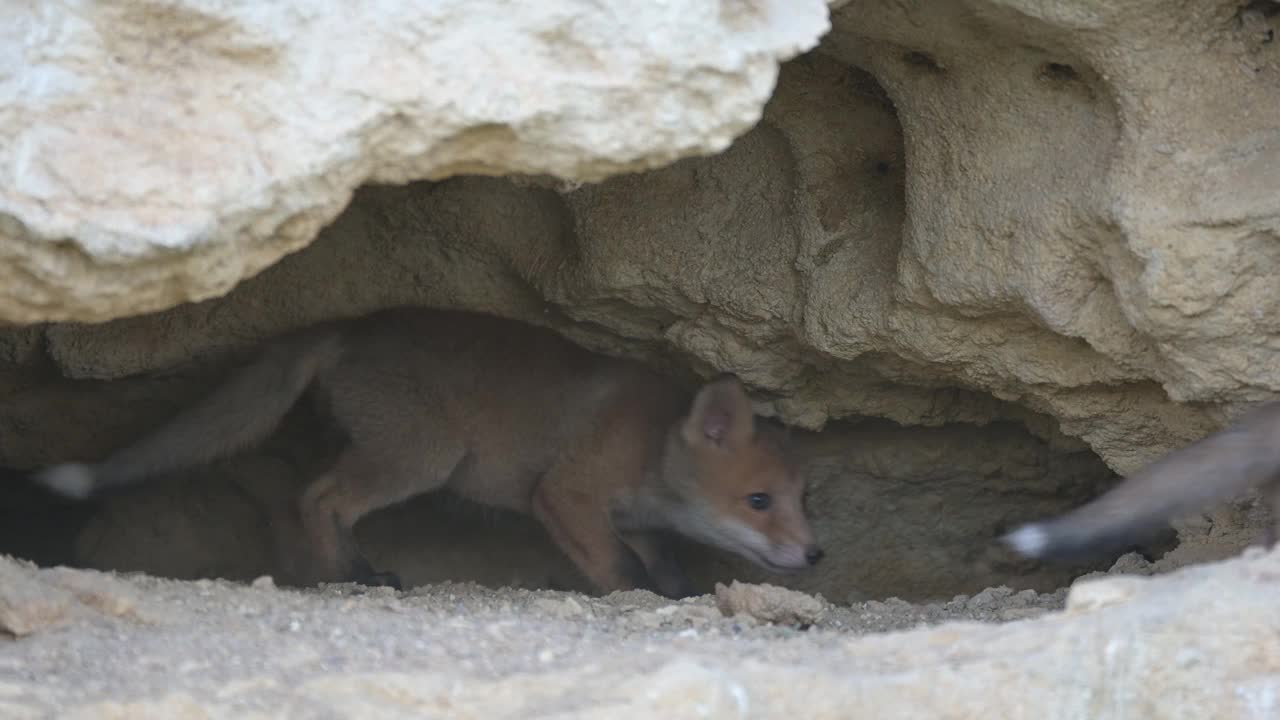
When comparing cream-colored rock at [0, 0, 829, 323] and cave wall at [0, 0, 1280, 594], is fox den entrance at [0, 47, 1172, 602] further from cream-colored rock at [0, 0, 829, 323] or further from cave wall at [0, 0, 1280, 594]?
cream-colored rock at [0, 0, 829, 323]

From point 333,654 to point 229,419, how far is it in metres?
2.44

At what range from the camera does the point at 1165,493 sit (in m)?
3.04

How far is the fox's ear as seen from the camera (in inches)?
196

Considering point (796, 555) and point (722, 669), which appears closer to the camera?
point (722, 669)

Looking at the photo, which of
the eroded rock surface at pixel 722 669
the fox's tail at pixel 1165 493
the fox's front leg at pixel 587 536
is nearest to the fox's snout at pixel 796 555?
the fox's front leg at pixel 587 536

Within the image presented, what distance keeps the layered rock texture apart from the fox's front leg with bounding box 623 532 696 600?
15.5 inches

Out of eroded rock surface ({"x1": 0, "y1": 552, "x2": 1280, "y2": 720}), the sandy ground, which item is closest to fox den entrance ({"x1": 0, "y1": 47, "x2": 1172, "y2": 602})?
the sandy ground

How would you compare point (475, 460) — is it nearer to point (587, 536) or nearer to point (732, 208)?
point (587, 536)

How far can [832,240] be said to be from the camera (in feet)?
14.2

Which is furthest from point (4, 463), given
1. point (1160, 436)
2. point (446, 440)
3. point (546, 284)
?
point (1160, 436)

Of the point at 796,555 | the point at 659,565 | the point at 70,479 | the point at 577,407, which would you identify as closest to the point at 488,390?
the point at 577,407

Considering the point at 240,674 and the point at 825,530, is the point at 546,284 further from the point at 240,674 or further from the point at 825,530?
the point at 240,674

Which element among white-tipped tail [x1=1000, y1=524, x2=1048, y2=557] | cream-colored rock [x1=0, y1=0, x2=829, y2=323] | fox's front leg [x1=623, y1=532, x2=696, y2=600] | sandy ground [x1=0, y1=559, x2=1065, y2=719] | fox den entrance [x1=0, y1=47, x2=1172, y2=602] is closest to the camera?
sandy ground [x1=0, y1=559, x2=1065, y2=719]

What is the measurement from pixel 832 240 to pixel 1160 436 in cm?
114
